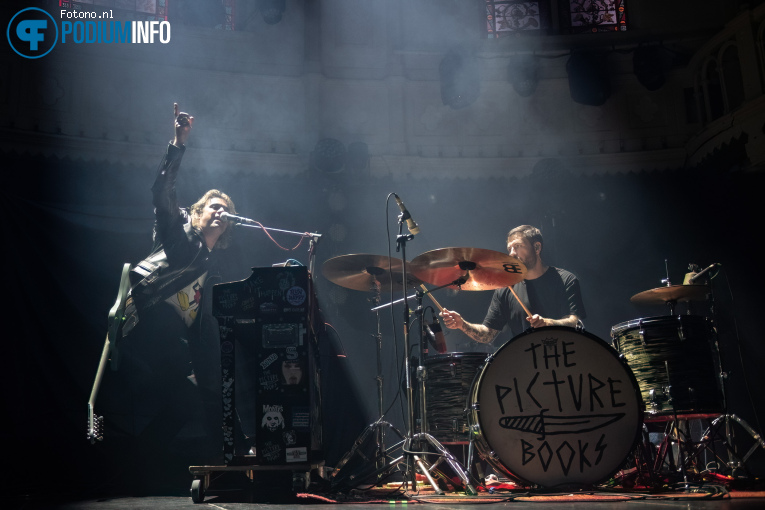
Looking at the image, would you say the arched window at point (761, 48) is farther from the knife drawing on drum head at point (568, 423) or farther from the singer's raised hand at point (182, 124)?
the singer's raised hand at point (182, 124)

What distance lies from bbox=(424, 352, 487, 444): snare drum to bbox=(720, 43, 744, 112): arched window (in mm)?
5709

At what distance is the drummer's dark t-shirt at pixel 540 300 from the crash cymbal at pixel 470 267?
35.5 inches

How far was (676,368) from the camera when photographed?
13.2 ft

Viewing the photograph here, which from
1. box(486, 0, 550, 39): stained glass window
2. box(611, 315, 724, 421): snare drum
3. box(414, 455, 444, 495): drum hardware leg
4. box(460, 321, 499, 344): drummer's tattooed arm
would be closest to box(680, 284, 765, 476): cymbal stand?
box(611, 315, 724, 421): snare drum

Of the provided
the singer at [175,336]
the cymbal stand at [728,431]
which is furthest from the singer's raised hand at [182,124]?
the cymbal stand at [728,431]

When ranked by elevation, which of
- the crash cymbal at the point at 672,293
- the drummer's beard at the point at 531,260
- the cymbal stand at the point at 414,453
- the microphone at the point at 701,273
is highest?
the drummer's beard at the point at 531,260

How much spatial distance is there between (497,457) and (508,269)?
1299 millimetres

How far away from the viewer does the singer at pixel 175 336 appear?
5.67 meters

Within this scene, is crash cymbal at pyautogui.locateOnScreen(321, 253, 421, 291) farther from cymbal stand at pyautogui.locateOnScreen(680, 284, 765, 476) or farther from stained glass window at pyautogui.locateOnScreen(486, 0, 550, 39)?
stained glass window at pyautogui.locateOnScreen(486, 0, 550, 39)

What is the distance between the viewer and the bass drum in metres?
3.49

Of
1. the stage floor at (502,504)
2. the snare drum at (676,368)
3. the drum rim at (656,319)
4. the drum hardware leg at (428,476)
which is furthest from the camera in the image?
the drum rim at (656,319)

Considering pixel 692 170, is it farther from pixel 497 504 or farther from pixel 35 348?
pixel 35 348

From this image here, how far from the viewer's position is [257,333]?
388cm

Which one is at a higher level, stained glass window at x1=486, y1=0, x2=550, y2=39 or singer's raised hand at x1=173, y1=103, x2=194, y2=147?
stained glass window at x1=486, y1=0, x2=550, y2=39
